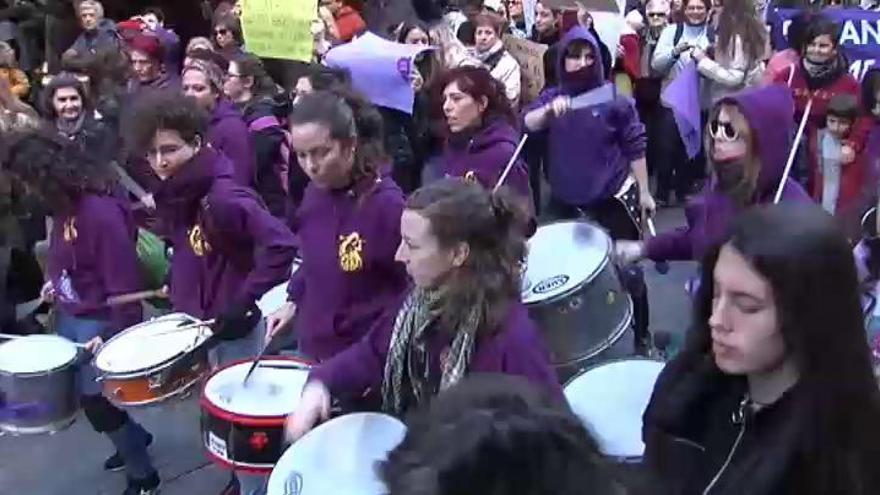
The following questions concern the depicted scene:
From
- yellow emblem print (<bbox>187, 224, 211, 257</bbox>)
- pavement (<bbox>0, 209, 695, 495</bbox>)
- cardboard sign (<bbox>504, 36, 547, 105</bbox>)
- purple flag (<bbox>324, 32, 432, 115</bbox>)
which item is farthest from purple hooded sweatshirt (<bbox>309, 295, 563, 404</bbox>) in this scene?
cardboard sign (<bbox>504, 36, 547, 105</bbox>)

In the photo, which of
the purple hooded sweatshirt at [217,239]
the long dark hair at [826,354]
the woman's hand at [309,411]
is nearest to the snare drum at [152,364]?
the purple hooded sweatshirt at [217,239]

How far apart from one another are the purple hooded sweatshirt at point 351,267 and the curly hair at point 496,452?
2.15 meters

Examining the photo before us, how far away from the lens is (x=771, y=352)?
6.40ft

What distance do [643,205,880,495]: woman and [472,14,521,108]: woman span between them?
5.57 m

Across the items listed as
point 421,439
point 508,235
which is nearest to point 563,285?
point 508,235

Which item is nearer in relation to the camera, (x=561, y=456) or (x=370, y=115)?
(x=561, y=456)

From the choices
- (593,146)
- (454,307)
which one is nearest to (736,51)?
(593,146)

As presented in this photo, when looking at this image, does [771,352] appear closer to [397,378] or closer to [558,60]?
[397,378]

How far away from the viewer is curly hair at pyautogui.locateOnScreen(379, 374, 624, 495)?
4.55 ft

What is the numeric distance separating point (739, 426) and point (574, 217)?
3828mm

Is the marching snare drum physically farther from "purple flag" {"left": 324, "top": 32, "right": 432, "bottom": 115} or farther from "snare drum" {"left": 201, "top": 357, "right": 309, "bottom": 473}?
"purple flag" {"left": 324, "top": 32, "right": 432, "bottom": 115}

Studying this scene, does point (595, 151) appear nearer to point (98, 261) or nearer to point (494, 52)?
point (494, 52)

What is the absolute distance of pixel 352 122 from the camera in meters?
3.73

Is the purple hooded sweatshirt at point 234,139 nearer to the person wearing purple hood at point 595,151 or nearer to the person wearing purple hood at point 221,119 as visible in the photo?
the person wearing purple hood at point 221,119
